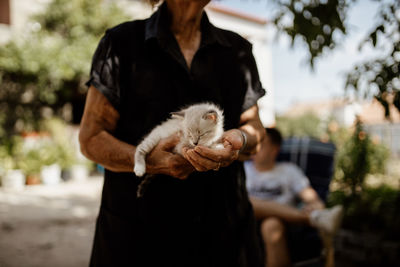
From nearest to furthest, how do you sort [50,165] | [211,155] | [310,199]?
[211,155] < [310,199] < [50,165]

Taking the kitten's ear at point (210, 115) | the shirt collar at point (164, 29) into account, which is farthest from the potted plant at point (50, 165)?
the kitten's ear at point (210, 115)

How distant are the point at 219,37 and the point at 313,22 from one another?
78cm

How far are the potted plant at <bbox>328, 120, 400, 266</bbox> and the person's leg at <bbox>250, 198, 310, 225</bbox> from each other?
4.40 feet

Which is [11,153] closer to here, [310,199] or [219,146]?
[310,199]

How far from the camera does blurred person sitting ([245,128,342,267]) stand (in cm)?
370

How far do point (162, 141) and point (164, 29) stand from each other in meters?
0.63

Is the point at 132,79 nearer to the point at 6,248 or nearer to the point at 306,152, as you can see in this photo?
the point at 306,152

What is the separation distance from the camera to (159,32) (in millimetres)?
1584

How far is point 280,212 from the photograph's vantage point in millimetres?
3846

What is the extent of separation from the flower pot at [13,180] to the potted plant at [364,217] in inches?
382

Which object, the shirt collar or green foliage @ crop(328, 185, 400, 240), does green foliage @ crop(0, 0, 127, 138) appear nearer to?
green foliage @ crop(328, 185, 400, 240)

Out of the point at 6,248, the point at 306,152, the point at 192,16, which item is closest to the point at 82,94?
the point at 6,248

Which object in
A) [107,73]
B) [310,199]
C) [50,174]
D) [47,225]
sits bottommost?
[47,225]

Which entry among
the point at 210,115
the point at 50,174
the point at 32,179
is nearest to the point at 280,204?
the point at 210,115
